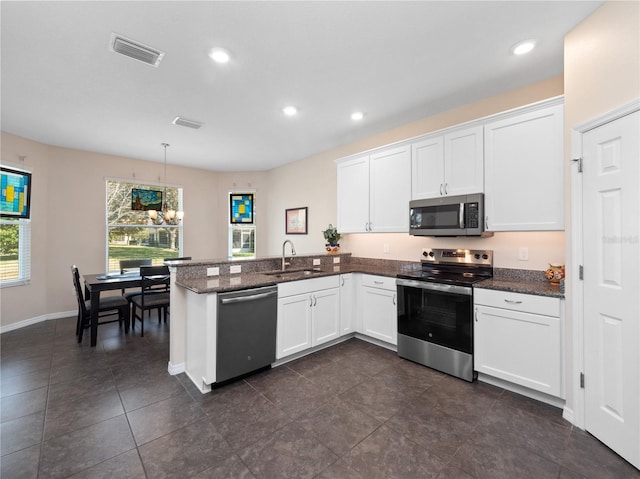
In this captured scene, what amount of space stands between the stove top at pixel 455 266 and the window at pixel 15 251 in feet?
17.8

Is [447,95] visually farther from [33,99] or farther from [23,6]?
[33,99]

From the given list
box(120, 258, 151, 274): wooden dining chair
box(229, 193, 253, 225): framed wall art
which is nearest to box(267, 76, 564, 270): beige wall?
box(229, 193, 253, 225): framed wall art

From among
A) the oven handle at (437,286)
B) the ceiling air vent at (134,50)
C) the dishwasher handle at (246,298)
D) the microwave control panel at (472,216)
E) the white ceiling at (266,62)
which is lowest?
the dishwasher handle at (246,298)

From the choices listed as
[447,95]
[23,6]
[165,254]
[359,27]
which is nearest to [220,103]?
[23,6]

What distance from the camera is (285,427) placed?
1994mm

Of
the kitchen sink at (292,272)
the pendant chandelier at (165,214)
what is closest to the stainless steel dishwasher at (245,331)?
the kitchen sink at (292,272)

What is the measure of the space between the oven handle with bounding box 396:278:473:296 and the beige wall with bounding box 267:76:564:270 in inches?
26.4

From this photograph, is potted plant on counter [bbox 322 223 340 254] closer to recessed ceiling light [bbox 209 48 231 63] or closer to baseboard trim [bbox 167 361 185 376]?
baseboard trim [bbox 167 361 185 376]

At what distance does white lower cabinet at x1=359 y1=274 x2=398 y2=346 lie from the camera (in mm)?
3225

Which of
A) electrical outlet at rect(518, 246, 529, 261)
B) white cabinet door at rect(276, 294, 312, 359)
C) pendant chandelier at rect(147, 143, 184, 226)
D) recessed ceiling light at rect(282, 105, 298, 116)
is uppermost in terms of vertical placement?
recessed ceiling light at rect(282, 105, 298, 116)

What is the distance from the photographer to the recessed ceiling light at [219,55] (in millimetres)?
2248

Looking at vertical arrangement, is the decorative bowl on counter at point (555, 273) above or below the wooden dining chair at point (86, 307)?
above

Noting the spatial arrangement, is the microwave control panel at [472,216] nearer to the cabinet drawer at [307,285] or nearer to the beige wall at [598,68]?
the beige wall at [598,68]

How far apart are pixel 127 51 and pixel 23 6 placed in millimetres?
563
